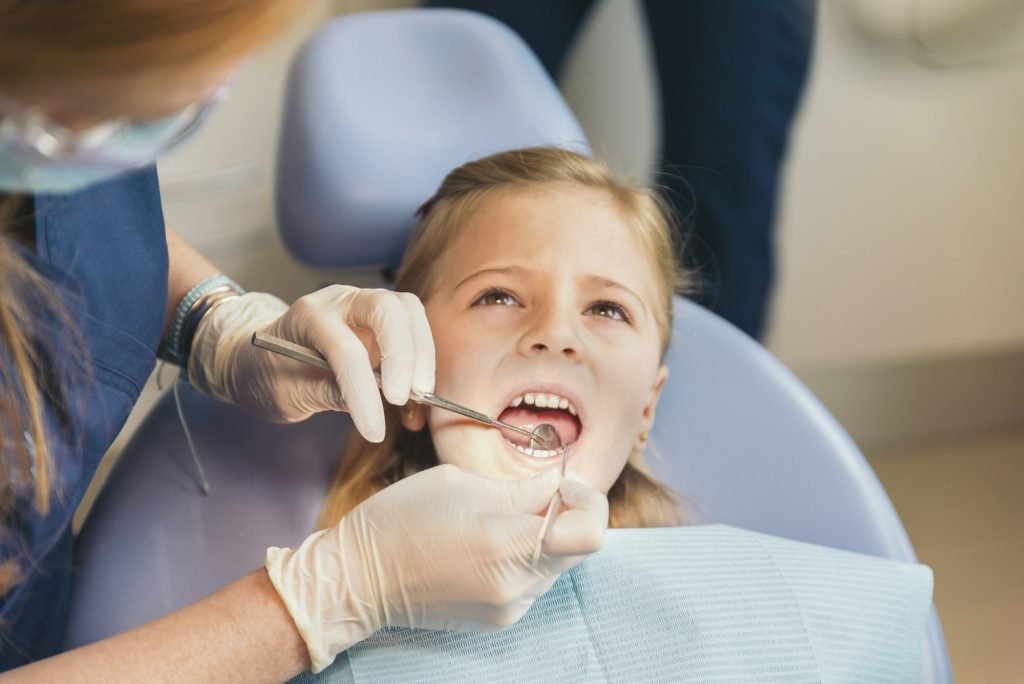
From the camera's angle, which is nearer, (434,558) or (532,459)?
(434,558)

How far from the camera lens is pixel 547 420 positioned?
1.13 meters

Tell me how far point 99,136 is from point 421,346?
480mm

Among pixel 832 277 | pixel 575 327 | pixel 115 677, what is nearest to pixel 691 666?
pixel 575 327

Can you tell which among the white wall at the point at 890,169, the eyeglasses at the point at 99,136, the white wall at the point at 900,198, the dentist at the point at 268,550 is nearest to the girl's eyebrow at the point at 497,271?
the dentist at the point at 268,550

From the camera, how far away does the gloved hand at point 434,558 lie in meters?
0.91

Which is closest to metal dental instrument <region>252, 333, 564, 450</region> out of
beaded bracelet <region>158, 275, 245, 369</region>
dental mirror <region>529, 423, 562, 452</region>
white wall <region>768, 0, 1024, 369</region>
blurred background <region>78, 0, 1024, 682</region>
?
dental mirror <region>529, 423, 562, 452</region>

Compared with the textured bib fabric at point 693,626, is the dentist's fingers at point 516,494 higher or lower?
higher

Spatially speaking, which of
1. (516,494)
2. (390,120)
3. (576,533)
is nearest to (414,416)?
(516,494)

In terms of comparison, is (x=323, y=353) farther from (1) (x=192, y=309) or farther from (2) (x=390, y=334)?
(1) (x=192, y=309)

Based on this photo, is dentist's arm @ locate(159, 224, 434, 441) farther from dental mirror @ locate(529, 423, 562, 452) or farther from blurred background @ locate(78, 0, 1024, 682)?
blurred background @ locate(78, 0, 1024, 682)

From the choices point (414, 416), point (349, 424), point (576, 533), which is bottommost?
point (349, 424)

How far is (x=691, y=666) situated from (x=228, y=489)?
581mm

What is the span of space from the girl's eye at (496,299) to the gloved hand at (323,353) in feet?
0.27

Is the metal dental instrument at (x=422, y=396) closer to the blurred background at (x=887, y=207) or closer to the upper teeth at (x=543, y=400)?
the upper teeth at (x=543, y=400)
